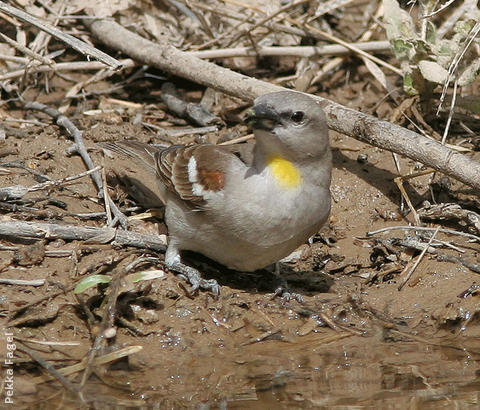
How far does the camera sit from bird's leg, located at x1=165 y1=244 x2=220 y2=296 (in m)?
6.39

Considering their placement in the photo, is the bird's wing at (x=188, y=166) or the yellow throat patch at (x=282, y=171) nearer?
the yellow throat patch at (x=282, y=171)

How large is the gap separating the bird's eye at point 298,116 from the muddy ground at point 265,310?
1.49m

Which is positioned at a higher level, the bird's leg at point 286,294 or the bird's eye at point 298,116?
the bird's eye at point 298,116

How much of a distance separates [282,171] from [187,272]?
4.03 ft

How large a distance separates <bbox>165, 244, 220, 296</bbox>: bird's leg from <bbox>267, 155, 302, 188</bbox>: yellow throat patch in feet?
3.67

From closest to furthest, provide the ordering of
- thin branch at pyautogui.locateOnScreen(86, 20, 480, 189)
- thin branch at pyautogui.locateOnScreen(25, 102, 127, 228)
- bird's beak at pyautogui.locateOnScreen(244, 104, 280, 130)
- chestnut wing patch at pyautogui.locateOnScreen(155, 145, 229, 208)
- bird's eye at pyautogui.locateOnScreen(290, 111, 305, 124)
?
bird's beak at pyautogui.locateOnScreen(244, 104, 280, 130)
bird's eye at pyautogui.locateOnScreen(290, 111, 305, 124)
chestnut wing patch at pyautogui.locateOnScreen(155, 145, 229, 208)
thin branch at pyautogui.locateOnScreen(86, 20, 480, 189)
thin branch at pyautogui.locateOnScreen(25, 102, 127, 228)

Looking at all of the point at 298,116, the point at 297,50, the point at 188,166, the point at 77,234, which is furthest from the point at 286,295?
the point at 297,50

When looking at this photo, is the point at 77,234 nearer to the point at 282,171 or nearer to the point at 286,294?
the point at 286,294

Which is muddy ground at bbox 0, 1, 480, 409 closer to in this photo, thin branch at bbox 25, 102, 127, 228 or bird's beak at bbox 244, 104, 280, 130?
thin branch at bbox 25, 102, 127, 228

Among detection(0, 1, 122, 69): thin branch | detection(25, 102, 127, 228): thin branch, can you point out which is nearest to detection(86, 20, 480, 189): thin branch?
detection(25, 102, 127, 228): thin branch

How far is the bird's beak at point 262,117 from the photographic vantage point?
218 inches

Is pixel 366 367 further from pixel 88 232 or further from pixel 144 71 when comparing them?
pixel 144 71

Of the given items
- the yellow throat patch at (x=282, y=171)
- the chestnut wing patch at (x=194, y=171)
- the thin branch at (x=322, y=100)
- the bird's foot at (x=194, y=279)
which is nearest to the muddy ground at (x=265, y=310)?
the bird's foot at (x=194, y=279)

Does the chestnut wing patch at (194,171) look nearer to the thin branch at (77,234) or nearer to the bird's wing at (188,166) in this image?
the bird's wing at (188,166)
